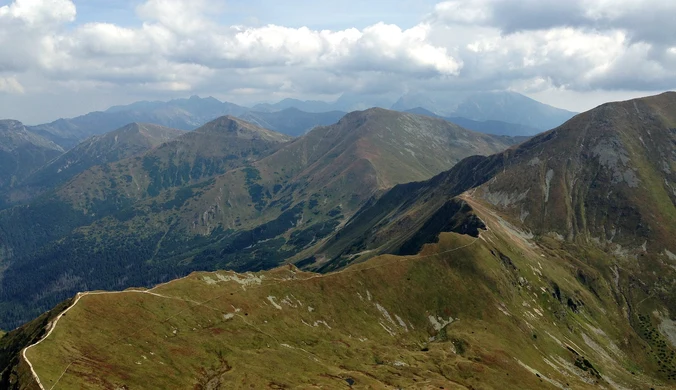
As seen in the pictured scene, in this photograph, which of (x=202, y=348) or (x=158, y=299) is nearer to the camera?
(x=202, y=348)

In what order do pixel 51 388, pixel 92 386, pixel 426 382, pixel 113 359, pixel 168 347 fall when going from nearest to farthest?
pixel 51 388 < pixel 92 386 < pixel 113 359 < pixel 168 347 < pixel 426 382

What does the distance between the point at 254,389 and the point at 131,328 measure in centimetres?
4830

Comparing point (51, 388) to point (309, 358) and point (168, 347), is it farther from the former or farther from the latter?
point (309, 358)

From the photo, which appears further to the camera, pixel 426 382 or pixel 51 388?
pixel 426 382

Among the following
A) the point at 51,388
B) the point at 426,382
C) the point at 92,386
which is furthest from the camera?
the point at 426,382

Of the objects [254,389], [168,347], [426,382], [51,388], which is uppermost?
[51,388]

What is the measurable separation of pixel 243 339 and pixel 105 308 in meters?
50.4

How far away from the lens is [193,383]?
142m

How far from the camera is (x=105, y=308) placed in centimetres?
15900

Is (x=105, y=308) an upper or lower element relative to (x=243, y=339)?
upper

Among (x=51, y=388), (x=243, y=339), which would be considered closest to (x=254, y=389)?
(x=243, y=339)

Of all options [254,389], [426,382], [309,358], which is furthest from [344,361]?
[254,389]

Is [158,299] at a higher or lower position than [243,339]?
higher

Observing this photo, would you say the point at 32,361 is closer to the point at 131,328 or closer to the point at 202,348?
the point at 131,328
